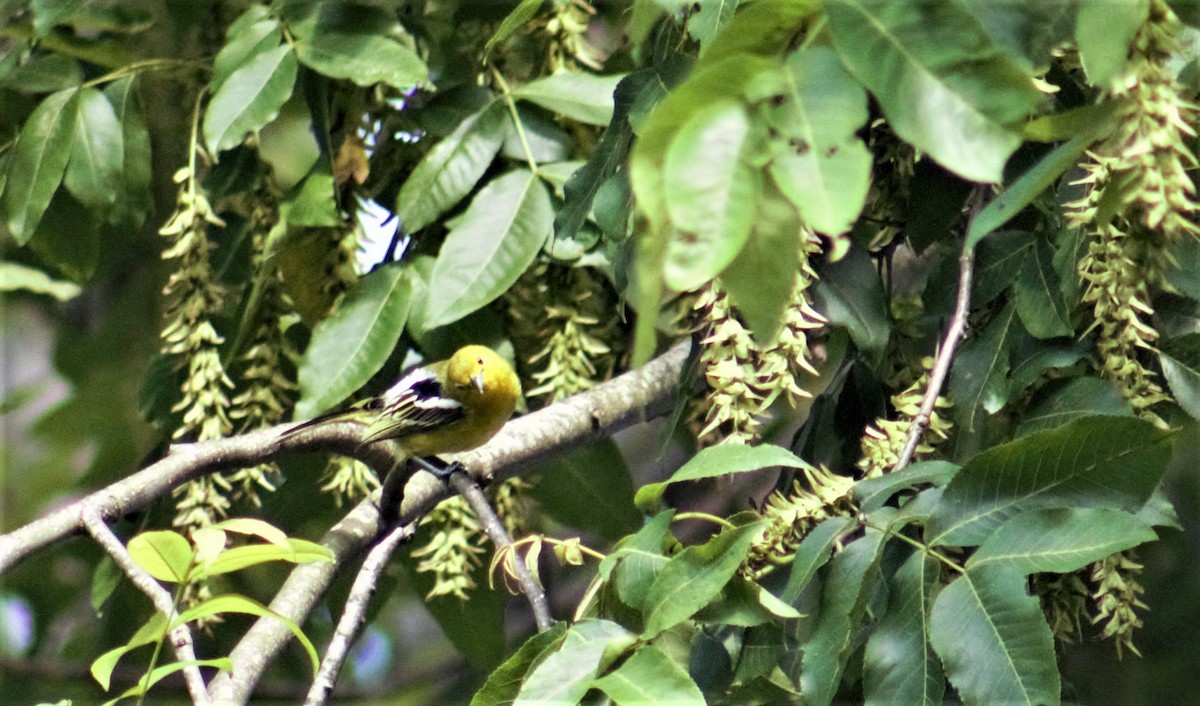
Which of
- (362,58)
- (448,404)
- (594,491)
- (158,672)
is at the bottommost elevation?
(594,491)

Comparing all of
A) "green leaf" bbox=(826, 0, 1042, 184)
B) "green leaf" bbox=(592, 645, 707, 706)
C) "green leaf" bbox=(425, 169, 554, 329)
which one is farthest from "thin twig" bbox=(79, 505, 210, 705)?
"green leaf" bbox=(826, 0, 1042, 184)

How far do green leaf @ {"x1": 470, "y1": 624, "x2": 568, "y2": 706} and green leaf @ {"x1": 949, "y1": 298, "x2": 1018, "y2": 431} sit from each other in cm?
50

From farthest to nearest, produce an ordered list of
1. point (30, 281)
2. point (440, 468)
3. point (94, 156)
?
1. point (30, 281)
2. point (94, 156)
3. point (440, 468)

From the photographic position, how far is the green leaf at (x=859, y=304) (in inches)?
52.6

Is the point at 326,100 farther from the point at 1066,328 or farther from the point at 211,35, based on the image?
the point at 1066,328

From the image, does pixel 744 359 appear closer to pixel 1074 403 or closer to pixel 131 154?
pixel 1074 403

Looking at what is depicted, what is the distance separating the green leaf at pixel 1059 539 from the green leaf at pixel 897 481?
0.07m

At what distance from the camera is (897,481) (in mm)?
1060

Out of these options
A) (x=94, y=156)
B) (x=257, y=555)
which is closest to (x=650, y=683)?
(x=257, y=555)

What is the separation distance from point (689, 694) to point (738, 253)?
0.40m

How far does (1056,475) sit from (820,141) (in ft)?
1.72

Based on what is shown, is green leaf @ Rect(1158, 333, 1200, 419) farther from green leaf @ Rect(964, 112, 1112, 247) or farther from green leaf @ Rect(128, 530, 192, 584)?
green leaf @ Rect(128, 530, 192, 584)

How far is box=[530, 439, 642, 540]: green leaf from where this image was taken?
1931mm

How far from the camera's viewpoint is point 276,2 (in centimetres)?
175
